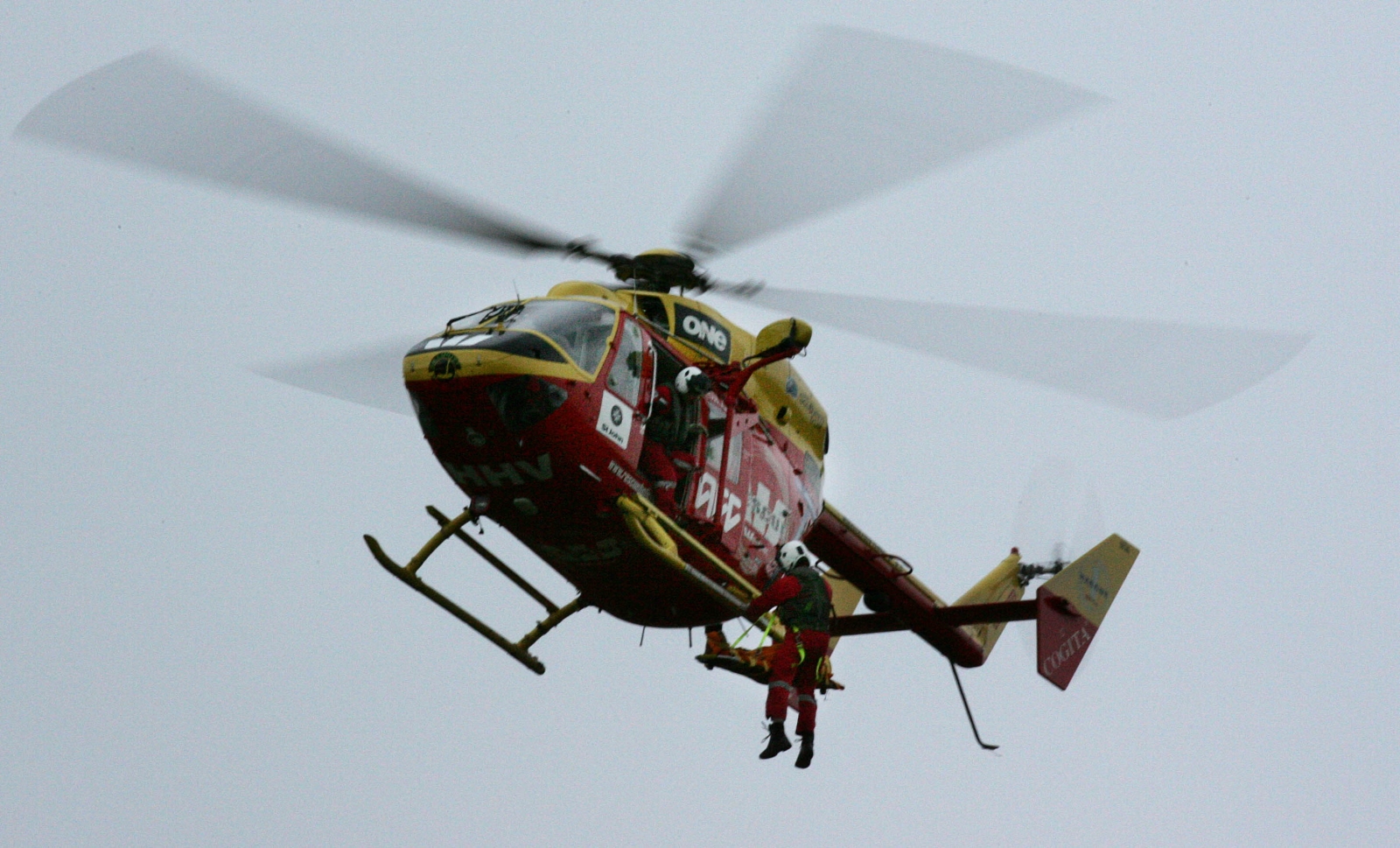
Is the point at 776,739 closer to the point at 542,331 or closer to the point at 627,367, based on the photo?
the point at 627,367

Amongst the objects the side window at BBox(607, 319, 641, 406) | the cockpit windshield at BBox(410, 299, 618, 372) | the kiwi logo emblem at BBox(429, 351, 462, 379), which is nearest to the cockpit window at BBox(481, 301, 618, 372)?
the cockpit windshield at BBox(410, 299, 618, 372)

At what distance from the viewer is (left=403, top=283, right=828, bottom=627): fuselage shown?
471 inches

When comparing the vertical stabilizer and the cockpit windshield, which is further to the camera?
the vertical stabilizer

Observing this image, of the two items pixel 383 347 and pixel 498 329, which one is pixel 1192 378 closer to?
Result: pixel 498 329

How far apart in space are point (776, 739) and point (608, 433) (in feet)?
8.82

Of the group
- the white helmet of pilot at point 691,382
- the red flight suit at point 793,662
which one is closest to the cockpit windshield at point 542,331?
the white helmet of pilot at point 691,382

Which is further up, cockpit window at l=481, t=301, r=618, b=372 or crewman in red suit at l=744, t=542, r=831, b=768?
cockpit window at l=481, t=301, r=618, b=372

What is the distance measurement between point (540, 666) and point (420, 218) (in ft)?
13.1

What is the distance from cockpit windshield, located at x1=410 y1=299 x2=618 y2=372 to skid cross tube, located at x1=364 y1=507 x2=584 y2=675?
A: 1461 mm

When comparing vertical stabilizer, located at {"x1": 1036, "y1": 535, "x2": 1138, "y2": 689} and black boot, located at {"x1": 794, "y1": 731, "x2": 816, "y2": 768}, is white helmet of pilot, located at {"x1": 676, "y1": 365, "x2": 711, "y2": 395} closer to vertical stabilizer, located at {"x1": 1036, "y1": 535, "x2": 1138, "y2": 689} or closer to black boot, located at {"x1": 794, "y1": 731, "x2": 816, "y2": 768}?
black boot, located at {"x1": 794, "y1": 731, "x2": 816, "y2": 768}

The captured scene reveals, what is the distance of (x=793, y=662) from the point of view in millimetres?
13133

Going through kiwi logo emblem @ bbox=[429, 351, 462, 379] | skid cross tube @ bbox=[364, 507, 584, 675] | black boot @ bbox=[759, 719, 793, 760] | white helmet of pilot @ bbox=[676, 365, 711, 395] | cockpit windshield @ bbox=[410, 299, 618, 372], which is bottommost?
black boot @ bbox=[759, 719, 793, 760]

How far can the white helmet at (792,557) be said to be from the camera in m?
13.5

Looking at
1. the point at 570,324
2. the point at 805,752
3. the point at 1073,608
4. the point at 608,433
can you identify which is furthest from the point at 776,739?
the point at 1073,608
